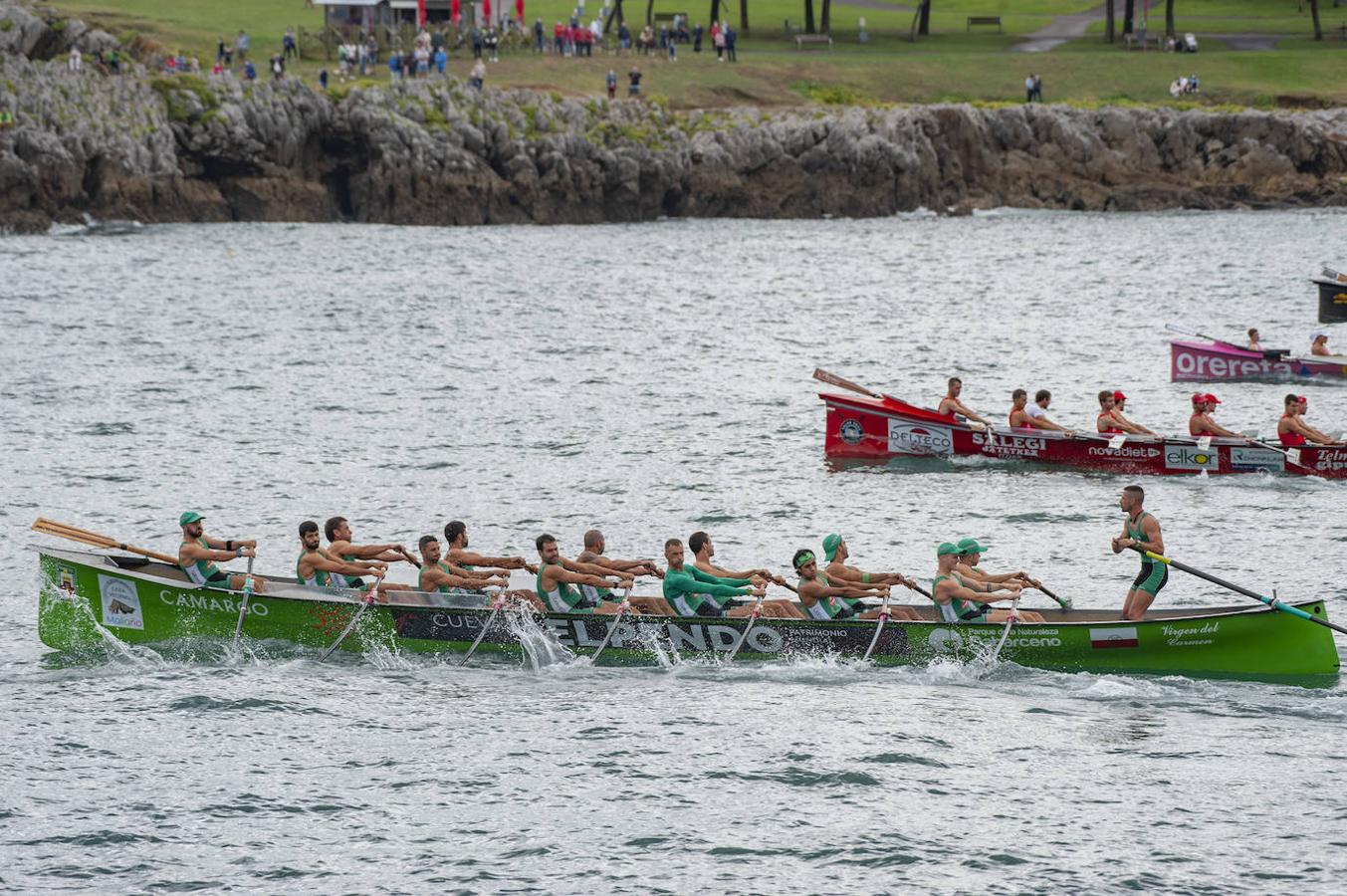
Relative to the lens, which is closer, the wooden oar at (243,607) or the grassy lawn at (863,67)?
the wooden oar at (243,607)

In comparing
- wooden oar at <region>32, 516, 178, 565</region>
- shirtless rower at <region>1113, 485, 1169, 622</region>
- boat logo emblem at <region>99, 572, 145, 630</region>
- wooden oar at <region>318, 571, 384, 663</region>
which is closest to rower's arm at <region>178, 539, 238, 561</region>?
wooden oar at <region>32, 516, 178, 565</region>

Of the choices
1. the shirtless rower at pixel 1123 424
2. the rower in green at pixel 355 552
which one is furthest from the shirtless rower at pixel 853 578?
the shirtless rower at pixel 1123 424

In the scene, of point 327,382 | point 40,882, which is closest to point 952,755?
point 40,882

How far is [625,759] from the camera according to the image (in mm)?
21750

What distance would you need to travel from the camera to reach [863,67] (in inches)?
3605

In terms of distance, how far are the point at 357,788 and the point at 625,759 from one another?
3368 millimetres

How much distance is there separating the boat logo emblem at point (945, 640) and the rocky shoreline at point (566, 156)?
58.7m

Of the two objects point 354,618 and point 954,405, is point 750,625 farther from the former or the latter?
point 954,405

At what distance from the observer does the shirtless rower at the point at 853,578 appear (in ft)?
79.9

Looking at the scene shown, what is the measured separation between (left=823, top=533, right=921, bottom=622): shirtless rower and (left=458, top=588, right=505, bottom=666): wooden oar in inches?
184

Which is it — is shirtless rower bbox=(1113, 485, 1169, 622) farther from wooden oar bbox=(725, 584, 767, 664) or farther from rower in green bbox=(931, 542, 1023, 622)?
wooden oar bbox=(725, 584, 767, 664)

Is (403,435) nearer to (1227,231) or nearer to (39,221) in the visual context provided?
(39,221)

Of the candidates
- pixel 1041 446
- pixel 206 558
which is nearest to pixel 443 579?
pixel 206 558

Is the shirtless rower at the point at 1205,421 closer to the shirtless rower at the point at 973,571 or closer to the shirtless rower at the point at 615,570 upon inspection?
the shirtless rower at the point at 973,571
